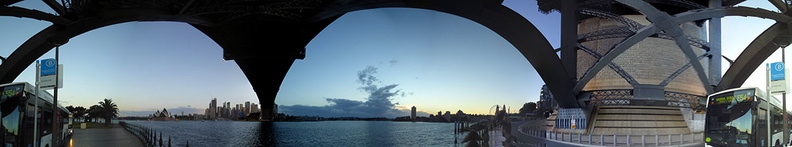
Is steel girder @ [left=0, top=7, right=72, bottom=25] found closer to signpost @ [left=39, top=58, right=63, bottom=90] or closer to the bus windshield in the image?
signpost @ [left=39, top=58, right=63, bottom=90]

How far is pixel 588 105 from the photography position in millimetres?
25484

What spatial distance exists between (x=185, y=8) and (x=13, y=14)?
27.2 feet

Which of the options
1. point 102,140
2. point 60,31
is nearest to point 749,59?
point 60,31

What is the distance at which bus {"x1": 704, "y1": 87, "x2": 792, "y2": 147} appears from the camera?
11289 millimetres

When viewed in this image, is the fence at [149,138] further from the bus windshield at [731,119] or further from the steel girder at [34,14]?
the bus windshield at [731,119]

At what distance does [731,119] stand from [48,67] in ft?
59.7

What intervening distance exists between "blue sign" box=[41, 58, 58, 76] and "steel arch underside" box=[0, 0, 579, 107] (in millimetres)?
9808

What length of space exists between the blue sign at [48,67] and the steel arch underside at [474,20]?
9808 millimetres

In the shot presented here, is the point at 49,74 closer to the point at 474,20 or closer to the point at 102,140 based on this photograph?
the point at 474,20

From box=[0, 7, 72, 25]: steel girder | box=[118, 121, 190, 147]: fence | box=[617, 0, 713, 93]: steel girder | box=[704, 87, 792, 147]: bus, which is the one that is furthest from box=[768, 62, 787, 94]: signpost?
box=[0, 7, 72, 25]: steel girder

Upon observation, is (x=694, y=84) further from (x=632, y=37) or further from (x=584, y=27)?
(x=632, y=37)

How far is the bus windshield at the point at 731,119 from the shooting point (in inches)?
445

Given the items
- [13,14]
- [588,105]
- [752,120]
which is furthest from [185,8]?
[752,120]

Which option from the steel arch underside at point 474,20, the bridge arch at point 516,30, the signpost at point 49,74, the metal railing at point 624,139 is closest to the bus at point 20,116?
the signpost at point 49,74
